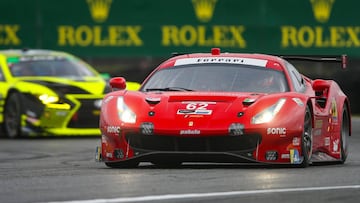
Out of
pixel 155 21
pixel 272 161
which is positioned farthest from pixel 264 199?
pixel 155 21

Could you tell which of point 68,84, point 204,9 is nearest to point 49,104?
Answer: point 68,84

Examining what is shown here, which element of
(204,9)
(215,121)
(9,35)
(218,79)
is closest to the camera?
(215,121)

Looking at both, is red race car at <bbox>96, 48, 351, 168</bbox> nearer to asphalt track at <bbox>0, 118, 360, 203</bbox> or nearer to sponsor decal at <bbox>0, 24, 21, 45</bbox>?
asphalt track at <bbox>0, 118, 360, 203</bbox>

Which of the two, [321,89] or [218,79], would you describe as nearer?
[218,79]

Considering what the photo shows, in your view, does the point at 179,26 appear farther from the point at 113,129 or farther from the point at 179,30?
the point at 113,129

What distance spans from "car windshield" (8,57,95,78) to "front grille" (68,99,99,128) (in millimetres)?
1036

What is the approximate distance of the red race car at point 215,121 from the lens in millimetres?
10430

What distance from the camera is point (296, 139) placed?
415 inches

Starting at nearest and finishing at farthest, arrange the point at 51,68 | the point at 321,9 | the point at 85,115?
the point at 85,115
the point at 51,68
the point at 321,9

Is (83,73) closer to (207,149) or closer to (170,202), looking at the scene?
(207,149)

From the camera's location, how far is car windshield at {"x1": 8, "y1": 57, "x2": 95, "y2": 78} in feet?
61.2

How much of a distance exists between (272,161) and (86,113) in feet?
25.2

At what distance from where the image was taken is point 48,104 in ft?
58.6

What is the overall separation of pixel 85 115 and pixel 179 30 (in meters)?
4.34
